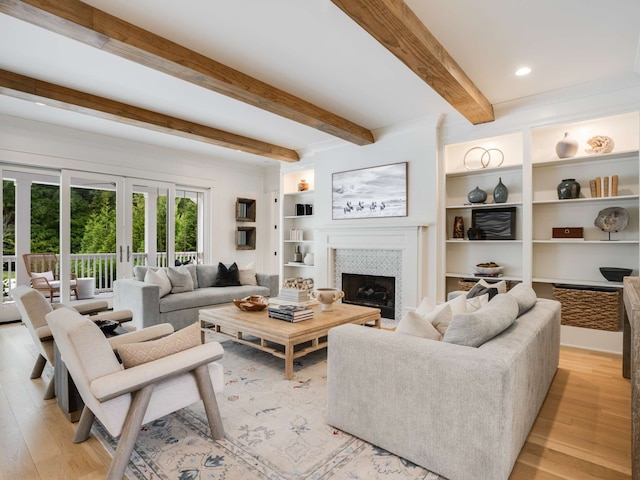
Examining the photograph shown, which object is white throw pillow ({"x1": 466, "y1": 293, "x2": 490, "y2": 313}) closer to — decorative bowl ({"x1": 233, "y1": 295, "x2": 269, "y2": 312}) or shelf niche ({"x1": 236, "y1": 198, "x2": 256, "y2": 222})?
decorative bowl ({"x1": 233, "y1": 295, "x2": 269, "y2": 312})

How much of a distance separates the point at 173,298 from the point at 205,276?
3.00ft

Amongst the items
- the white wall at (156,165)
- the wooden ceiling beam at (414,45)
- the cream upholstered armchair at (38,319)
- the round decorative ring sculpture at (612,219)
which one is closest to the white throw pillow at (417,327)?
the wooden ceiling beam at (414,45)

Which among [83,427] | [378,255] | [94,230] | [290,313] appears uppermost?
[94,230]

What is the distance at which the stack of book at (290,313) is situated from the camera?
10.2 ft

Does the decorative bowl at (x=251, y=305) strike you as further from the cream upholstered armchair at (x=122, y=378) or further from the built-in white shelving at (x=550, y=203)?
the built-in white shelving at (x=550, y=203)

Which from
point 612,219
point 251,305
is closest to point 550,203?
point 612,219

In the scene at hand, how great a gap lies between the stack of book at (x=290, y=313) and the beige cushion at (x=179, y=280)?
1926 mm

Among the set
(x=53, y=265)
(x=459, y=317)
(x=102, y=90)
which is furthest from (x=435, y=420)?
(x=53, y=265)

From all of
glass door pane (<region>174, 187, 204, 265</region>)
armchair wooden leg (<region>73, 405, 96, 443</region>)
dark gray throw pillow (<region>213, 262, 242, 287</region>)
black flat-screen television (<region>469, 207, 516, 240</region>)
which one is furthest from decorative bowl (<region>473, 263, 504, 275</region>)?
glass door pane (<region>174, 187, 204, 265</region>)

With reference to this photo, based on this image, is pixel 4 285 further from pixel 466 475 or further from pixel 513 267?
pixel 513 267

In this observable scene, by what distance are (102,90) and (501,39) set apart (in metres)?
3.74

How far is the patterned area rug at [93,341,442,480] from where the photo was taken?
1.72 m

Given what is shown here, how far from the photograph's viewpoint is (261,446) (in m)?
1.94

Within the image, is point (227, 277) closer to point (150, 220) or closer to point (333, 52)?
point (150, 220)
